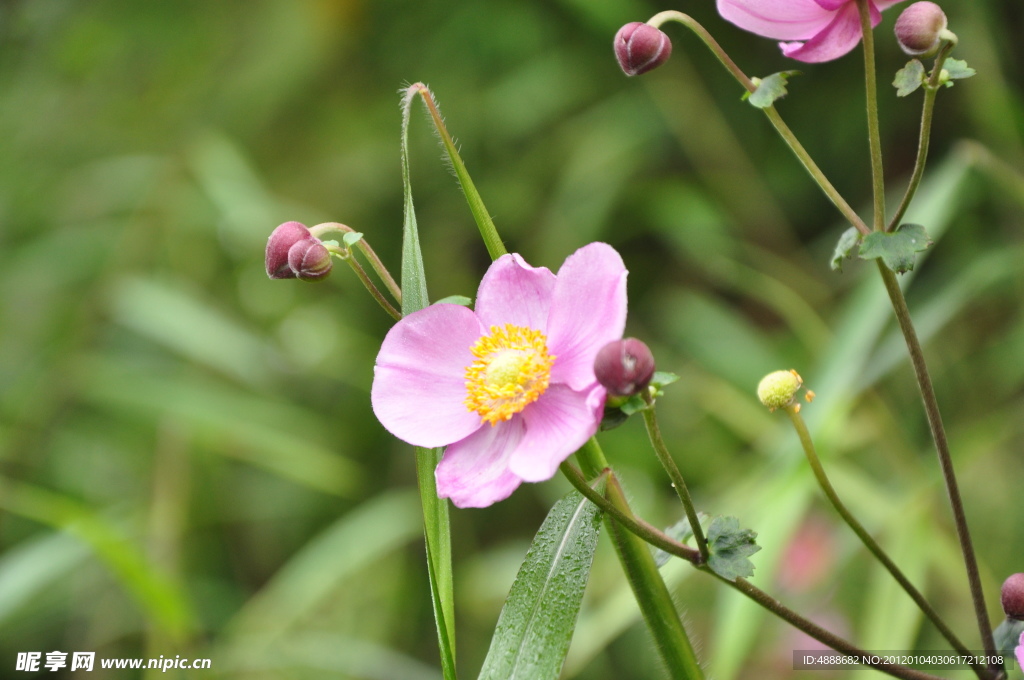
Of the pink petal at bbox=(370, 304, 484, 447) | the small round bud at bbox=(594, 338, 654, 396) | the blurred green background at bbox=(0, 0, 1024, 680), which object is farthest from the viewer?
the blurred green background at bbox=(0, 0, 1024, 680)

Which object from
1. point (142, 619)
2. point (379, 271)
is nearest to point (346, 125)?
point (142, 619)

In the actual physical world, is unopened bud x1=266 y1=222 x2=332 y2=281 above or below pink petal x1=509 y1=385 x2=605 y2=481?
above

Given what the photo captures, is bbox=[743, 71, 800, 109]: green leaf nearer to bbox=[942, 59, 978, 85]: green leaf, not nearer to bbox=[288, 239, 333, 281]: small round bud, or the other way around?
bbox=[942, 59, 978, 85]: green leaf

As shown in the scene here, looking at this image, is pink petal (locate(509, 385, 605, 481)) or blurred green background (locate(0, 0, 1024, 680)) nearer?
pink petal (locate(509, 385, 605, 481))

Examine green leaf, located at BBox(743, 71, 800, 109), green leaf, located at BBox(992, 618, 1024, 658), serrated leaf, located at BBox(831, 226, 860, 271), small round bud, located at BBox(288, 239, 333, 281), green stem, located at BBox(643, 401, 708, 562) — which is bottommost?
green leaf, located at BBox(992, 618, 1024, 658)

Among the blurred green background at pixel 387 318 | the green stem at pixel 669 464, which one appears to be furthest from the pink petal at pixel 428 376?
the blurred green background at pixel 387 318

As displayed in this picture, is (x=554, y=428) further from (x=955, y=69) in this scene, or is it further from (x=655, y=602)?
(x=955, y=69)

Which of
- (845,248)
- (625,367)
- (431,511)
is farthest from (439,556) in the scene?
(845,248)

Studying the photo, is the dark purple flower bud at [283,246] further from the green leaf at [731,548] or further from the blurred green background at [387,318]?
the blurred green background at [387,318]

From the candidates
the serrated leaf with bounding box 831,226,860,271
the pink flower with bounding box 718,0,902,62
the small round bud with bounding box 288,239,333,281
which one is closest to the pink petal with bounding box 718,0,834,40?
the pink flower with bounding box 718,0,902,62
